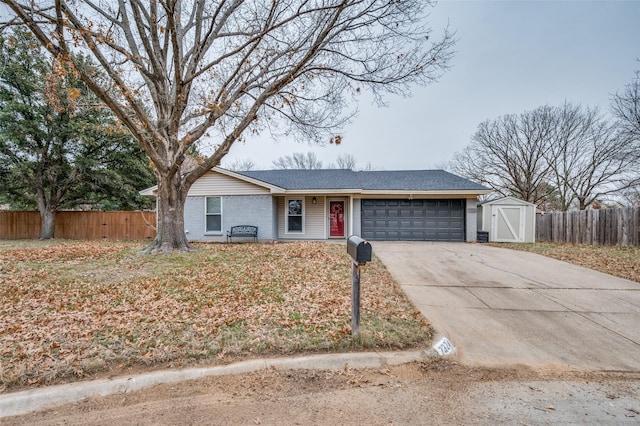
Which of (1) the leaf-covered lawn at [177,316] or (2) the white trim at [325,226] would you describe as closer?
(1) the leaf-covered lawn at [177,316]

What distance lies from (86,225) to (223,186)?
350 inches

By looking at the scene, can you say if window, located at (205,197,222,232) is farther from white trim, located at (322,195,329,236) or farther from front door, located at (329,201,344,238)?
front door, located at (329,201,344,238)

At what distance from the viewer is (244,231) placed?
1359 centimetres

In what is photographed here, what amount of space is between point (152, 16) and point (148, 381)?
26.6 feet

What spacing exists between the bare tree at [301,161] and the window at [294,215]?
23257mm

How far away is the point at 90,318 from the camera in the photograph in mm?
3752

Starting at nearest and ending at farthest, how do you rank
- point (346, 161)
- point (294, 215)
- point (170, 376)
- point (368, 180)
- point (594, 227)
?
1. point (170, 376)
2. point (594, 227)
3. point (294, 215)
4. point (368, 180)
5. point (346, 161)

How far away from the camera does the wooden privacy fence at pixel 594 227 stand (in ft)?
37.1

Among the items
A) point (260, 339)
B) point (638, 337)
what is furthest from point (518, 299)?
point (260, 339)

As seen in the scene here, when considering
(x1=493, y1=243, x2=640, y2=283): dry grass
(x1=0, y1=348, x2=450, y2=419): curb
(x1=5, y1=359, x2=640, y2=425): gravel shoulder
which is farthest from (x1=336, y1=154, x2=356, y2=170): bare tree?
(x1=5, y1=359, x2=640, y2=425): gravel shoulder

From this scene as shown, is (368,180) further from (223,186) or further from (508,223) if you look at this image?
(223,186)

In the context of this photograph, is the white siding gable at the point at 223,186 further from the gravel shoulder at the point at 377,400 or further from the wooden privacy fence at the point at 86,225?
the gravel shoulder at the point at 377,400

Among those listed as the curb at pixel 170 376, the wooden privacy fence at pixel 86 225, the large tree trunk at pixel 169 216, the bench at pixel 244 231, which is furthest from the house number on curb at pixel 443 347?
the wooden privacy fence at pixel 86 225

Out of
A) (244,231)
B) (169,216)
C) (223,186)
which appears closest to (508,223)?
(244,231)
